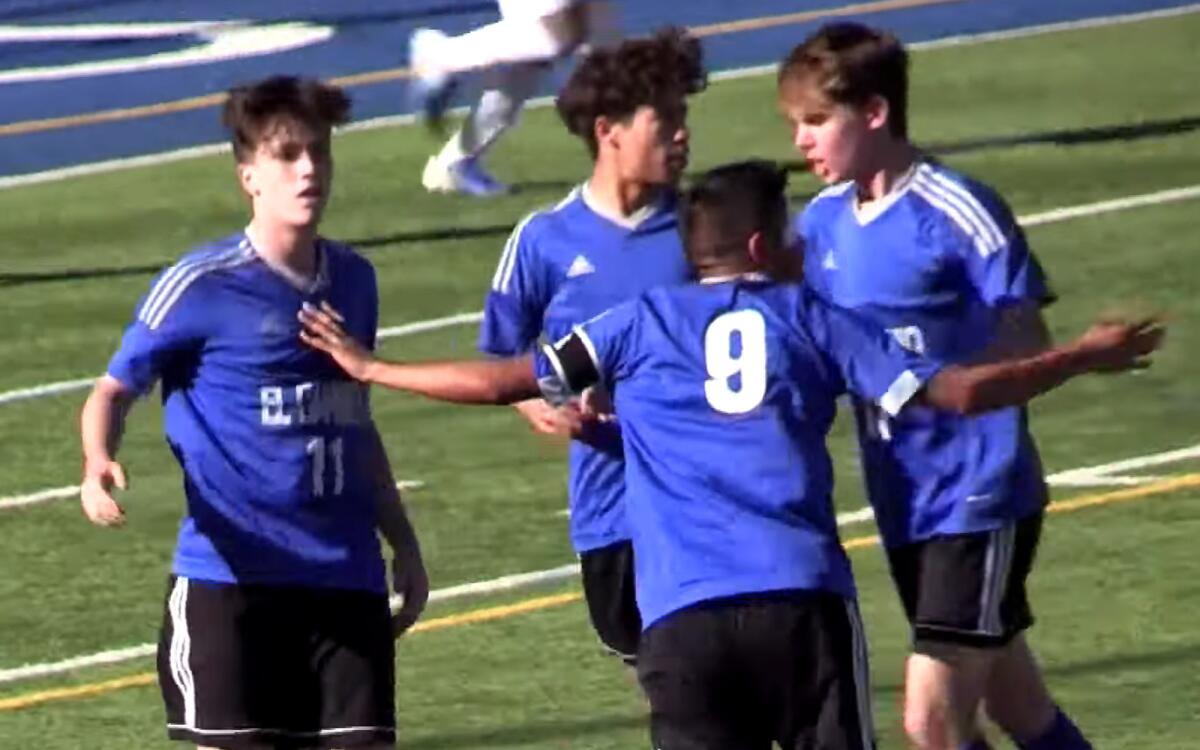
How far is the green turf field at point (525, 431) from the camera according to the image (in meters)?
10.6

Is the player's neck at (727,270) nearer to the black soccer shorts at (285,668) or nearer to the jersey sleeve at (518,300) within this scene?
the black soccer shorts at (285,668)

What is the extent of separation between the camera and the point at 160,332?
8000 mm

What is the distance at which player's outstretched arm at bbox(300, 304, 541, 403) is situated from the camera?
25.6 ft

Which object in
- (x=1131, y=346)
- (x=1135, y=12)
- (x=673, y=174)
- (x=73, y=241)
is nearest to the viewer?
(x=1131, y=346)

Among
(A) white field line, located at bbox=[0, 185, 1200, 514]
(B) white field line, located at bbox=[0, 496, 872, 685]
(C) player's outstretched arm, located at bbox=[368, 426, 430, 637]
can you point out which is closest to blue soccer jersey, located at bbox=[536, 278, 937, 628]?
(C) player's outstretched arm, located at bbox=[368, 426, 430, 637]

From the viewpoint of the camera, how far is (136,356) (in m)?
7.98

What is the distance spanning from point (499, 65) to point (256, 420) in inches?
390

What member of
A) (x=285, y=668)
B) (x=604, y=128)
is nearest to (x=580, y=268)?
(x=604, y=128)

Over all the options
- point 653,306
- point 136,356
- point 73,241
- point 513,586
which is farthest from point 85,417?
point 73,241

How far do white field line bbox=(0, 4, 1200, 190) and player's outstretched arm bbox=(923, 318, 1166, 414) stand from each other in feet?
36.4

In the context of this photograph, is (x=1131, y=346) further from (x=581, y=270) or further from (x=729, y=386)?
(x=581, y=270)

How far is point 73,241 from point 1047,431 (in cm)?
579

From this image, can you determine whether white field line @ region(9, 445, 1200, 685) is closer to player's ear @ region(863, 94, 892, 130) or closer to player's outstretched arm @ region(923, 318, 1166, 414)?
player's ear @ region(863, 94, 892, 130)

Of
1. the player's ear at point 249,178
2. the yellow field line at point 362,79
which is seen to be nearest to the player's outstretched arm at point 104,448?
the player's ear at point 249,178
